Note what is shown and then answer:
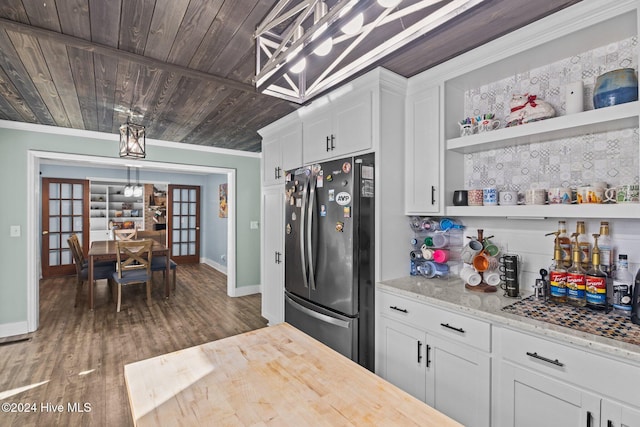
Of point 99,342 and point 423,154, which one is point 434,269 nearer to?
point 423,154

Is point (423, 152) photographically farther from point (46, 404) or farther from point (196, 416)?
point (46, 404)

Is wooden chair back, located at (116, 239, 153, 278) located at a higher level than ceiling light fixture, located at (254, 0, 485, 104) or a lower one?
lower

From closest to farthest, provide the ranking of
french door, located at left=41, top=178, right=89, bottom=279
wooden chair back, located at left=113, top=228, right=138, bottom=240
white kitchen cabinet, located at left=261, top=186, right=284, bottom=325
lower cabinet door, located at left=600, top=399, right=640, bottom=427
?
lower cabinet door, located at left=600, top=399, right=640, bottom=427, white kitchen cabinet, located at left=261, top=186, right=284, bottom=325, wooden chair back, located at left=113, top=228, right=138, bottom=240, french door, located at left=41, top=178, right=89, bottom=279

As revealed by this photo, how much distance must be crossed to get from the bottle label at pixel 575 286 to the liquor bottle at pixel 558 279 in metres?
0.02

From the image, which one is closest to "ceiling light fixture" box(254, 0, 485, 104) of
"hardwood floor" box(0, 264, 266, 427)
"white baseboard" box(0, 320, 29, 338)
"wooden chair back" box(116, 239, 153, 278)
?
"hardwood floor" box(0, 264, 266, 427)

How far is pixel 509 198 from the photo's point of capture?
1.94m

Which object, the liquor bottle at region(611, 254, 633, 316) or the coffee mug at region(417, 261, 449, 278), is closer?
the liquor bottle at region(611, 254, 633, 316)

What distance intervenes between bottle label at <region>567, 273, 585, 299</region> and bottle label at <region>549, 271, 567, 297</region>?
21 millimetres

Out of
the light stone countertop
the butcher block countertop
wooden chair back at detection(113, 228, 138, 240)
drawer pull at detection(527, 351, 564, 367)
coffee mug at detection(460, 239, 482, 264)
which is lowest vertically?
drawer pull at detection(527, 351, 564, 367)

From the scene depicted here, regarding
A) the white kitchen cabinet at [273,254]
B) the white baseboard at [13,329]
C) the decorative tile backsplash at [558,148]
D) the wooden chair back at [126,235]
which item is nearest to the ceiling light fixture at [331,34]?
the decorative tile backsplash at [558,148]

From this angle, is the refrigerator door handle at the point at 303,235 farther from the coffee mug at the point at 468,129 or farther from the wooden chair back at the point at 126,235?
the wooden chair back at the point at 126,235

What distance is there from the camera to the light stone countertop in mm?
1189

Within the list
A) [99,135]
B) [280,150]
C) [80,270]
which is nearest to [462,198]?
[280,150]

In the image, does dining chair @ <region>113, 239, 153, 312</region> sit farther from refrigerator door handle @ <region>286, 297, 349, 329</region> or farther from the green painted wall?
refrigerator door handle @ <region>286, 297, 349, 329</region>
